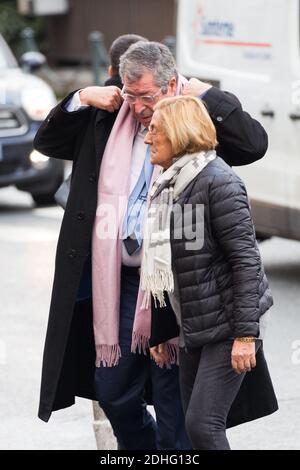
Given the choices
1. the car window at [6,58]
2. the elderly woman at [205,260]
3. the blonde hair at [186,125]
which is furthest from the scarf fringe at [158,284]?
the car window at [6,58]

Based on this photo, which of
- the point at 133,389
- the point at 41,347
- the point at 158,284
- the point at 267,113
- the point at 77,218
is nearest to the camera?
the point at 158,284

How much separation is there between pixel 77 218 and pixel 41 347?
10.4 ft

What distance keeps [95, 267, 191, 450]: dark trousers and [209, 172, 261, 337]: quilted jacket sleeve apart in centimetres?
65

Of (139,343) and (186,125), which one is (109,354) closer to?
(139,343)

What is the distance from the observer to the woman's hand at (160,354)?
15.9 feet

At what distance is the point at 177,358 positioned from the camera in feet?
16.0

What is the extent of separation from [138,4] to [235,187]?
2125cm

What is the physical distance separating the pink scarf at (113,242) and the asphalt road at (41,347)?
1183mm

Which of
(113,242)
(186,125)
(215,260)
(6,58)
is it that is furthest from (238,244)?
(6,58)

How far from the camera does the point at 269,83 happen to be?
9.09 m

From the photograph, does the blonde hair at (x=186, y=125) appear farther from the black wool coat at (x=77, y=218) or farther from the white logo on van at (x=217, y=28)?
the white logo on van at (x=217, y=28)
